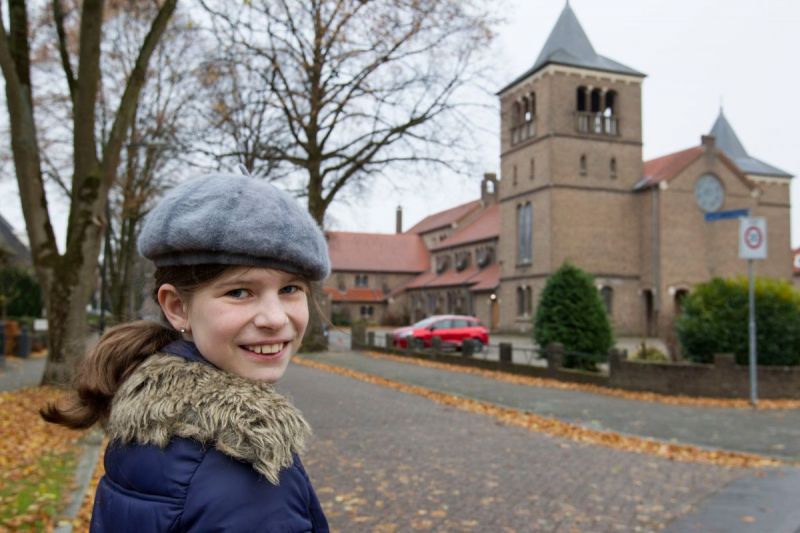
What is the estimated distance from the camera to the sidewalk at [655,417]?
9656 mm

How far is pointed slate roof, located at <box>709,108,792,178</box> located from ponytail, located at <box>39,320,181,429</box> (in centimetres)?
6272

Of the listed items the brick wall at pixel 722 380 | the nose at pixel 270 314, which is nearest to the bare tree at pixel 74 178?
the brick wall at pixel 722 380

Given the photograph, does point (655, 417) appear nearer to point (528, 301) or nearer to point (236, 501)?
point (236, 501)

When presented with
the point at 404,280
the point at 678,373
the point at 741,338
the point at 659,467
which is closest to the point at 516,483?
the point at 659,467

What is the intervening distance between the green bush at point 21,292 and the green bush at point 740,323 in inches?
1226

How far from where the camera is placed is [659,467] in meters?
7.94

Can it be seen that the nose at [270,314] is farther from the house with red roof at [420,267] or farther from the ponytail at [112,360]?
the house with red roof at [420,267]

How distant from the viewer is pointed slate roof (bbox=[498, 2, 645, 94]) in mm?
46234

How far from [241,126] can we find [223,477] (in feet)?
74.1

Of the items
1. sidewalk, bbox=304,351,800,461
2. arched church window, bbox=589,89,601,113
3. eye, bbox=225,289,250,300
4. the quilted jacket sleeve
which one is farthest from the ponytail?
arched church window, bbox=589,89,601,113

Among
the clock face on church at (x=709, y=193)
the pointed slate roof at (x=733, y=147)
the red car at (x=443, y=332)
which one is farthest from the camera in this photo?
the pointed slate roof at (x=733, y=147)

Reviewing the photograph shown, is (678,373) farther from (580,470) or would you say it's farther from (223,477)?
(223,477)

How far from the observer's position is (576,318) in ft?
59.3

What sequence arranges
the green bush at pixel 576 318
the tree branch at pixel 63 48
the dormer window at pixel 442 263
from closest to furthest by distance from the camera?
the tree branch at pixel 63 48 → the green bush at pixel 576 318 → the dormer window at pixel 442 263
